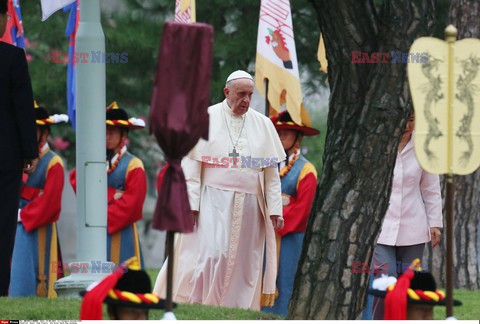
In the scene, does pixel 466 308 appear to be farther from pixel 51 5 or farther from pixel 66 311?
pixel 51 5

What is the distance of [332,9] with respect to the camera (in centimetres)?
899

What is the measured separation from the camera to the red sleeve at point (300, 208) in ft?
42.2

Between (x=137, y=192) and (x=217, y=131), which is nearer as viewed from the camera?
(x=217, y=131)

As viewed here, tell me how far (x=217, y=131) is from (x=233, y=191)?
48 centimetres

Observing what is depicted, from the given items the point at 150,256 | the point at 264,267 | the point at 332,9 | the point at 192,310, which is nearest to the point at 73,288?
the point at 192,310

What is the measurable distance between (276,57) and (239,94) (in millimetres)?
3125

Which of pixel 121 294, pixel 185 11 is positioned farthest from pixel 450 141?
pixel 185 11

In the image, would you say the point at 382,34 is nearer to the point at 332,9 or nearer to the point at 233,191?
the point at 332,9

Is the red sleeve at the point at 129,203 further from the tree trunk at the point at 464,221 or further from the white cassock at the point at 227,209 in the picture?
the tree trunk at the point at 464,221

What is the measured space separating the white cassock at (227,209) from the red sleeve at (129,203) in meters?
2.42

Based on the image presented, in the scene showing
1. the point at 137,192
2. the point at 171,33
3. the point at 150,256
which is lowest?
the point at 150,256

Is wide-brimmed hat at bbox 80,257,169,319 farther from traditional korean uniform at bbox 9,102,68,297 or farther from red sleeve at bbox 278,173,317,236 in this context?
traditional korean uniform at bbox 9,102,68,297

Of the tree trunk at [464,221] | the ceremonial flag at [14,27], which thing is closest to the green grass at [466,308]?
the tree trunk at [464,221]

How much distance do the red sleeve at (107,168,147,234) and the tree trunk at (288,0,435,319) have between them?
15.2ft
